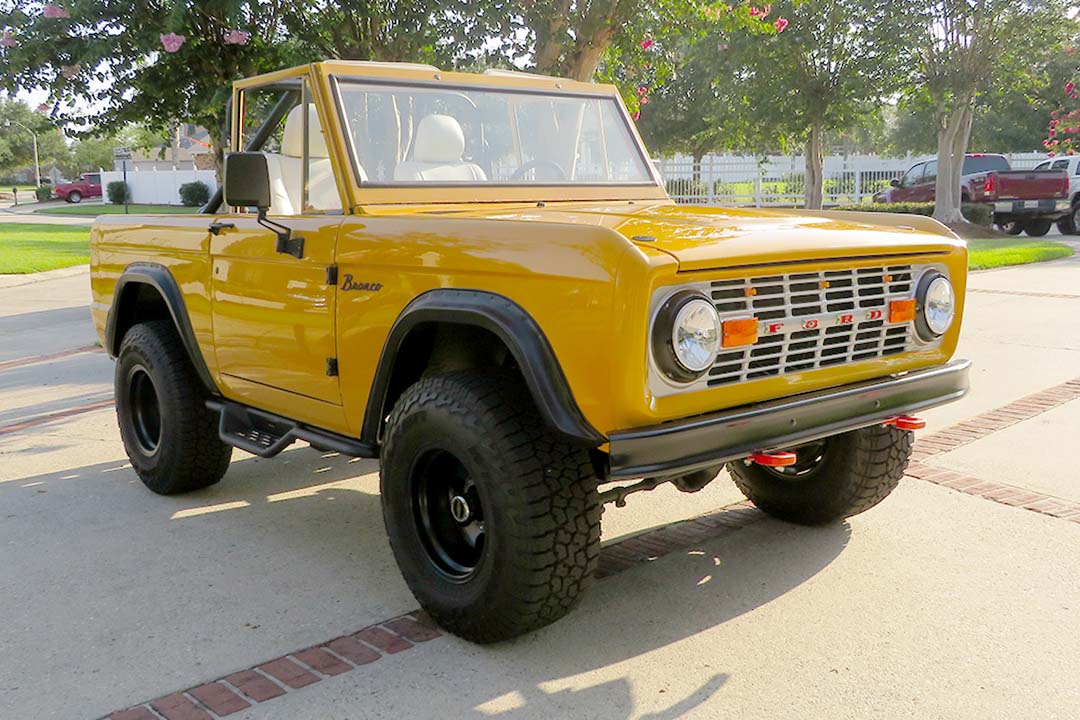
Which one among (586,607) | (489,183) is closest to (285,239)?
(489,183)

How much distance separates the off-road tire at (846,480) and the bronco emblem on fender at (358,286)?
5.61ft

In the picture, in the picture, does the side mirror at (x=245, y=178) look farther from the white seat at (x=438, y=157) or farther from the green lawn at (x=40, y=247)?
the green lawn at (x=40, y=247)

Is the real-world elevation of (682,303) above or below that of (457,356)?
above

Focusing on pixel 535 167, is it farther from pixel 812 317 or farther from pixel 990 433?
pixel 990 433

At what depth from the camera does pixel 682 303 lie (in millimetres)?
3018

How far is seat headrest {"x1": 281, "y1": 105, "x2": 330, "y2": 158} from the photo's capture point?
434cm

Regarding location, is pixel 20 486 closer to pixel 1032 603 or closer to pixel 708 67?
pixel 1032 603

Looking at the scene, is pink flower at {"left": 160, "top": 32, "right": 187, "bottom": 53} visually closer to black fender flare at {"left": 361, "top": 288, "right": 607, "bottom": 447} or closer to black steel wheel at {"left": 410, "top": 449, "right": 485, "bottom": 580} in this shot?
black fender flare at {"left": 361, "top": 288, "right": 607, "bottom": 447}

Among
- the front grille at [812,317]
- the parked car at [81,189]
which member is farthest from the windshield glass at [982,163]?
the parked car at [81,189]

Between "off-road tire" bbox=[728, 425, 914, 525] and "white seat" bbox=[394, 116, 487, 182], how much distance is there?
1683 mm

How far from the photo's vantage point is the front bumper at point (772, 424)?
9.82 ft

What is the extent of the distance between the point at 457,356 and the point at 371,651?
105cm

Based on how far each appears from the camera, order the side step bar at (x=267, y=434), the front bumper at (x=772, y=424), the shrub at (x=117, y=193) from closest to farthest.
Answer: the front bumper at (x=772, y=424) → the side step bar at (x=267, y=434) → the shrub at (x=117, y=193)

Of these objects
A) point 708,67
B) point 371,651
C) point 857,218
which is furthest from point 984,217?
point 371,651
